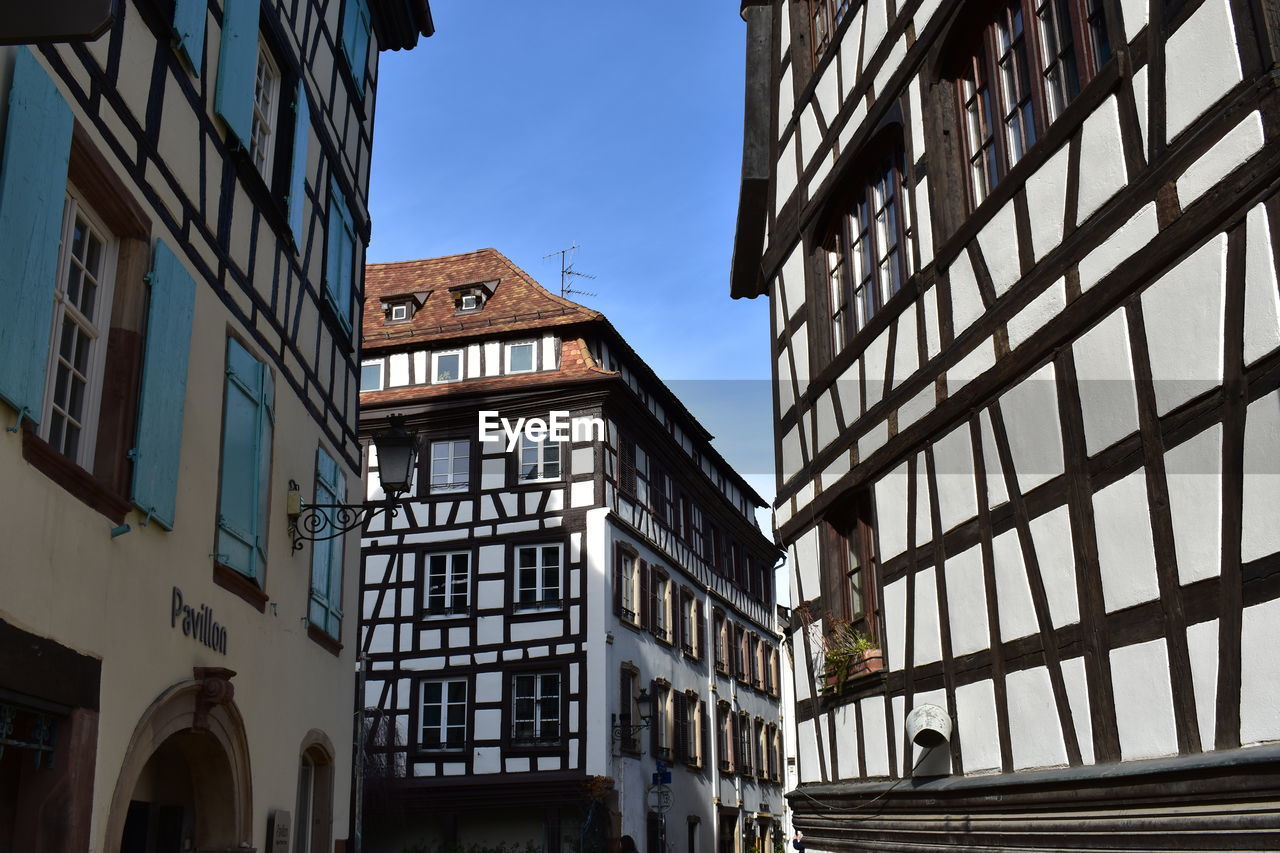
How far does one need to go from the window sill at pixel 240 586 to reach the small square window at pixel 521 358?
726 inches

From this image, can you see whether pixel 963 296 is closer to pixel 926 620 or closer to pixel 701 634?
pixel 926 620

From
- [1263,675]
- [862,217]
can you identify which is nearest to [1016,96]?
[862,217]

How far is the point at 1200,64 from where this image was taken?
18.1 feet

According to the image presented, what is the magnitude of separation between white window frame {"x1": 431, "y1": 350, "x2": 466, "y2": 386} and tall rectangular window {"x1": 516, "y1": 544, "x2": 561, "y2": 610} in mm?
4167

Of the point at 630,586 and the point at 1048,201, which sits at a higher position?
the point at 630,586

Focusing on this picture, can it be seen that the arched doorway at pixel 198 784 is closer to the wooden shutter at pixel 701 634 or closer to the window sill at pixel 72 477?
the window sill at pixel 72 477

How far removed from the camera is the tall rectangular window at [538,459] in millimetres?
26453

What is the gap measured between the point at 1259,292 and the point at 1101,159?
154cm

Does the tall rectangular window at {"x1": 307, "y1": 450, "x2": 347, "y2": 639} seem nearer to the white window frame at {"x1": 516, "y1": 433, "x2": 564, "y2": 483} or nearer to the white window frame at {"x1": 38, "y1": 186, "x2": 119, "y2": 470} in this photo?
the white window frame at {"x1": 38, "y1": 186, "x2": 119, "y2": 470}

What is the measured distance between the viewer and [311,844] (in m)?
10.6

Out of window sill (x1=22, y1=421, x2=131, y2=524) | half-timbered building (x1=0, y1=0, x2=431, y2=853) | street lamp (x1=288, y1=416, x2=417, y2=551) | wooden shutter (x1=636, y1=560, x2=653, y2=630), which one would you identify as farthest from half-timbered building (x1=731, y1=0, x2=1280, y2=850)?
wooden shutter (x1=636, y1=560, x2=653, y2=630)

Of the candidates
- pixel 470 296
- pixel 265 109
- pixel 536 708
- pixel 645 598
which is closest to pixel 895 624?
pixel 265 109

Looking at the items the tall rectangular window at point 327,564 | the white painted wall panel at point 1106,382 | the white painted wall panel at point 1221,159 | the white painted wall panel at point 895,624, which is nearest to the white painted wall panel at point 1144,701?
the white painted wall panel at point 1106,382

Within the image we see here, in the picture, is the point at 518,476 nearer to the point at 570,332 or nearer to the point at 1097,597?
the point at 570,332
